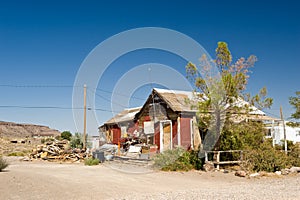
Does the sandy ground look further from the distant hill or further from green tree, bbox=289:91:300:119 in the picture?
the distant hill

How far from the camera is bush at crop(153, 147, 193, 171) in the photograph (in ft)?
48.6

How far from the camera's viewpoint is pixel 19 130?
174 feet

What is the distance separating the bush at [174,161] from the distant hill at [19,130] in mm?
37822

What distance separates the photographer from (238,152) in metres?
15.2

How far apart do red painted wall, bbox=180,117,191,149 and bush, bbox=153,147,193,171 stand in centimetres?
383

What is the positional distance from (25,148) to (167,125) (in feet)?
65.2

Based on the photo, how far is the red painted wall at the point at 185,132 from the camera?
19.6m

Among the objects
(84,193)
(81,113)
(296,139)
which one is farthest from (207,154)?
(296,139)

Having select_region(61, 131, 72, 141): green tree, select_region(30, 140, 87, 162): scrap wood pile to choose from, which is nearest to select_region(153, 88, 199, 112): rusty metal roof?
select_region(30, 140, 87, 162): scrap wood pile

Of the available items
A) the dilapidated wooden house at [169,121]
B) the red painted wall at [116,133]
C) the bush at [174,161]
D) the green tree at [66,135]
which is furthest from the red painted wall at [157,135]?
the green tree at [66,135]

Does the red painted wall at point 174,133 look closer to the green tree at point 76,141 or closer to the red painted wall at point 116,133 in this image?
the green tree at point 76,141

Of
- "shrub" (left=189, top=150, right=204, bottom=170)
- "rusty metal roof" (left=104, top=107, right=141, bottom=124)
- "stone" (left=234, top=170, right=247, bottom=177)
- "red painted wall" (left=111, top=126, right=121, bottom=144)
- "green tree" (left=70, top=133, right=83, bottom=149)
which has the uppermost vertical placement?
"rusty metal roof" (left=104, top=107, right=141, bottom=124)

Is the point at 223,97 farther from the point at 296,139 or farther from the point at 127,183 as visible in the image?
the point at 296,139

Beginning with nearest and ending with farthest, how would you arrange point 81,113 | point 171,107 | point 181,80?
point 181,80
point 171,107
point 81,113
